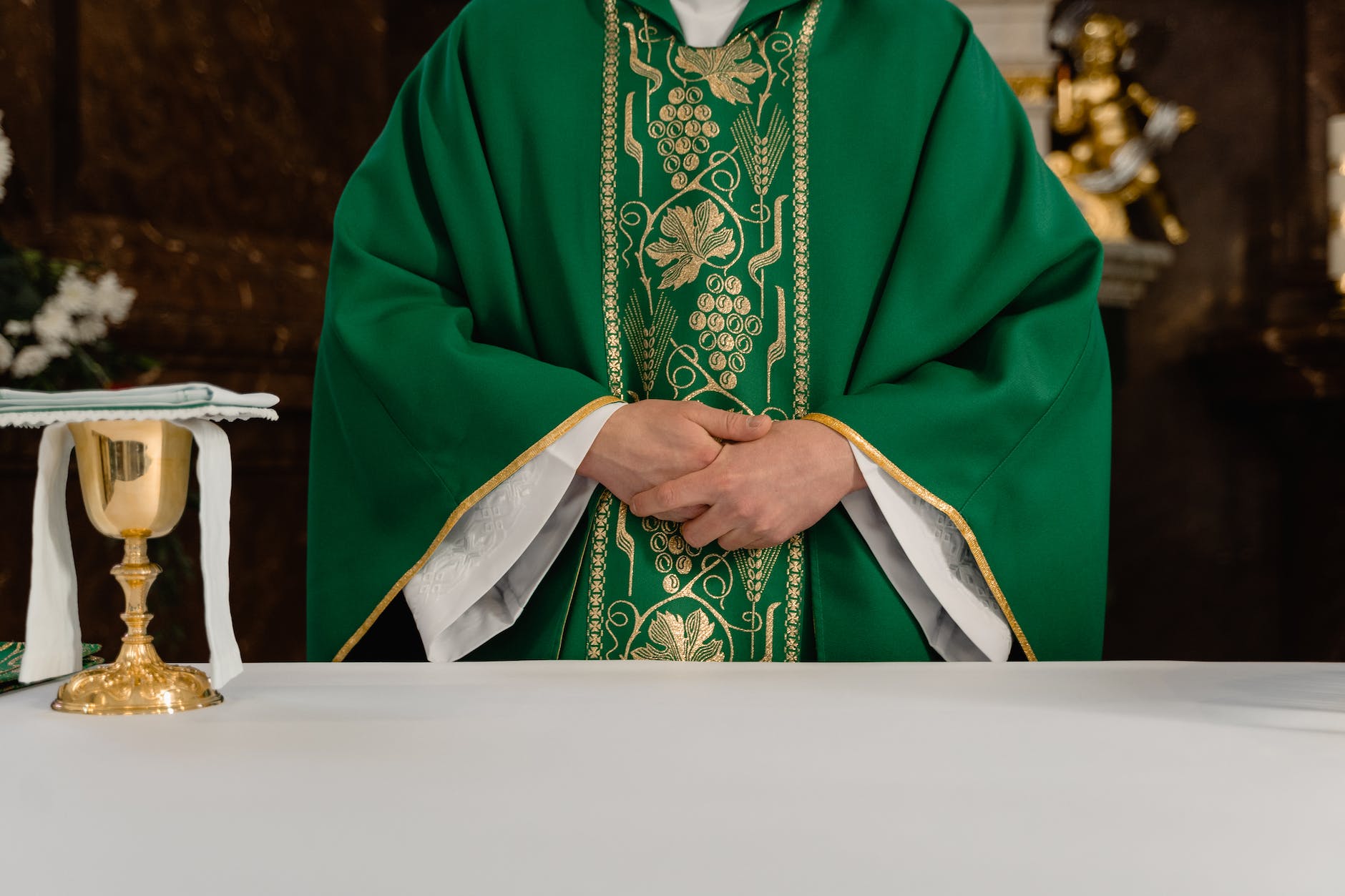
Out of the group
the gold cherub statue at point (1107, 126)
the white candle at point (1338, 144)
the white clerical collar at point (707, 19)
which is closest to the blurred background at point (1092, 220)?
the gold cherub statue at point (1107, 126)

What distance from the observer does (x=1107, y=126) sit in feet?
15.3

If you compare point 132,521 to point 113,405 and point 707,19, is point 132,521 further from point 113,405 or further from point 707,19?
point 707,19

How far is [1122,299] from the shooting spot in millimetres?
4594

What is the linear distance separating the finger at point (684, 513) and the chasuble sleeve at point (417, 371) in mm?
163

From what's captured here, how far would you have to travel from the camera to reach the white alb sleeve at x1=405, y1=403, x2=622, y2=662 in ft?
Answer: 5.23

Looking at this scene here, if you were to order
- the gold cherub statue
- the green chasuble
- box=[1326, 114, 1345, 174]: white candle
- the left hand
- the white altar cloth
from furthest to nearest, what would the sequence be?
1. the gold cherub statue
2. box=[1326, 114, 1345, 174]: white candle
3. the green chasuble
4. the left hand
5. the white altar cloth

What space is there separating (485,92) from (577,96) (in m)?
0.14

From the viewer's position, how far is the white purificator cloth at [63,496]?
1.09 metres

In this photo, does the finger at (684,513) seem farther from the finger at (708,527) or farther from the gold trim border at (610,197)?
the gold trim border at (610,197)

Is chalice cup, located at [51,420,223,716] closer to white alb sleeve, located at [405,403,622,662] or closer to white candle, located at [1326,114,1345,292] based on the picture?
white alb sleeve, located at [405,403,622,662]

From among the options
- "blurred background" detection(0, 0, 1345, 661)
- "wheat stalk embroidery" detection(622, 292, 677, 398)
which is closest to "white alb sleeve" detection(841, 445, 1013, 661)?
"wheat stalk embroidery" detection(622, 292, 677, 398)

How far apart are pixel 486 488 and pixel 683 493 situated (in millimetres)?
254

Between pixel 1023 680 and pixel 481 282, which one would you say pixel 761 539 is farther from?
pixel 481 282

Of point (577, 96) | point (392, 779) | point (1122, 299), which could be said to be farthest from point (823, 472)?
point (1122, 299)
